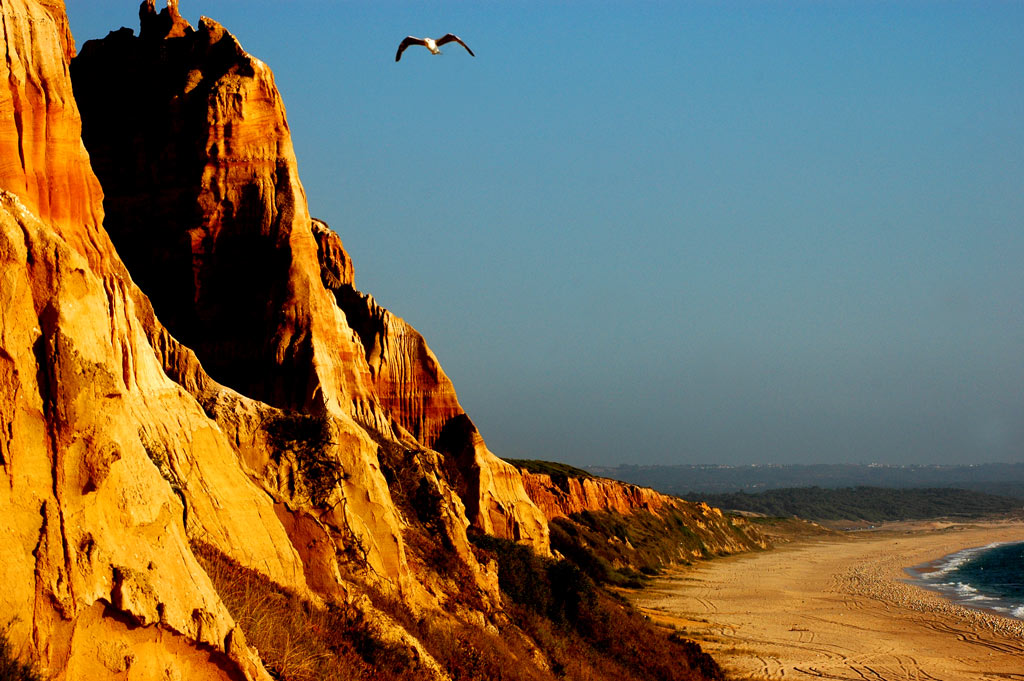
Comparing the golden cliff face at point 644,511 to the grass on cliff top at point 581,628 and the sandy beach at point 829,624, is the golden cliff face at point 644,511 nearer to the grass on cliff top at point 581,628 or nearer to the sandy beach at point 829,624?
the sandy beach at point 829,624

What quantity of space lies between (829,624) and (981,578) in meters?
37.9

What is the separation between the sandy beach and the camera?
36.3 meters

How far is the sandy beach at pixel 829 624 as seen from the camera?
36312 mm

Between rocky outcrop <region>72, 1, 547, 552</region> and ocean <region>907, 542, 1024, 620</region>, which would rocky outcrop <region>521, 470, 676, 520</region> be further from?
rocky outcrop <region>72, 1, 547, 552</region>

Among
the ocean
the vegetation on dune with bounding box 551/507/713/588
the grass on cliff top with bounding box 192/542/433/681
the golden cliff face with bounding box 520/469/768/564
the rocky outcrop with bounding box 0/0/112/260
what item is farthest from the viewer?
the golden cliff face with bounding box 520/469/768/564

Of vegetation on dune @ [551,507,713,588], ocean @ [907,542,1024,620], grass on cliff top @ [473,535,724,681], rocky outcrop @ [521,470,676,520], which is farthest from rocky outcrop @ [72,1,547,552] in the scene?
ocean @ [907,542,1024,620]

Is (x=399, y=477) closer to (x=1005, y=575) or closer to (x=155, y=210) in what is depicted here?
(x=155, y=210)

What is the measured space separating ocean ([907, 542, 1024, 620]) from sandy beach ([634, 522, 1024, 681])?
86.6 inches

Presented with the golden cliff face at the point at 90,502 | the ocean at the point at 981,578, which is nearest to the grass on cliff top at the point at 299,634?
the golden cliff face at the point at 90,502

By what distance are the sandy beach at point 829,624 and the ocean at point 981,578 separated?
220 cm

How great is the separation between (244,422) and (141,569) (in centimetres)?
1096

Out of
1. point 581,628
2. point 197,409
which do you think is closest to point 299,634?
point 197,409

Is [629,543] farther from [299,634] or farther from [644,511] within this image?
[299,634]

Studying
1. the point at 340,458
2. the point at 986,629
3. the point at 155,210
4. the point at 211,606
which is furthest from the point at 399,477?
the point at 986,629
